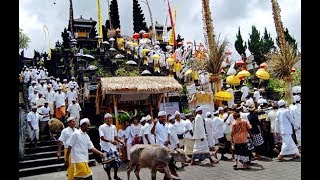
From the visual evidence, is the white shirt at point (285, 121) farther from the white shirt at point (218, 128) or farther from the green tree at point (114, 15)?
the green tree at point (114, 15)

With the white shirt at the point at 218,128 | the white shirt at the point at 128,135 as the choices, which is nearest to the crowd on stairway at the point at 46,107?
the white shirt at the point at 128,135

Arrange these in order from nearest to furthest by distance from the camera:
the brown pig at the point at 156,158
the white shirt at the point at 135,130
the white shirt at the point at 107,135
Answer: the brown pig at the point at 156,158 → the white shirt at the point at 107,135 → the white shirt at the point at 135,130

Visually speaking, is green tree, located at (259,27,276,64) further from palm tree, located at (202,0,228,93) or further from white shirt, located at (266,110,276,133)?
white shirt, located at (266,110,276,133)

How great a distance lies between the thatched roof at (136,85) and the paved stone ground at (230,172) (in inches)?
124

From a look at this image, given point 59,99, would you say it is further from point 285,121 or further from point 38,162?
point 285,121

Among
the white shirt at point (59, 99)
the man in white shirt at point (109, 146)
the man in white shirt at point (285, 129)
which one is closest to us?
the man in white shirt at point (109, 146)

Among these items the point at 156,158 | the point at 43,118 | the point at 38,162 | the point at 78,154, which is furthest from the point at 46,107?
the point at 78,154

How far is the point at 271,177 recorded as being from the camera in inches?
329

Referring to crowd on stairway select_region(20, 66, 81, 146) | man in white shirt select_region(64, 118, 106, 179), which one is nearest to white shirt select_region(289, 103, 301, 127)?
man in white shirt select_region(64, 118, 106, 179)

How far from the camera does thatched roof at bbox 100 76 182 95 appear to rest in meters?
13.0

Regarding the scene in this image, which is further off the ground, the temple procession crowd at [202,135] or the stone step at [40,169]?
the temple procession crowd at [202,135]

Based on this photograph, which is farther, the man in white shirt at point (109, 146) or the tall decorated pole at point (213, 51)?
the tall decorated pole at point (213, 51)

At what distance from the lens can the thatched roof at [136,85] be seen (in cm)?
1303

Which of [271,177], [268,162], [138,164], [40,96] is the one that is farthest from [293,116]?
[40,96]
